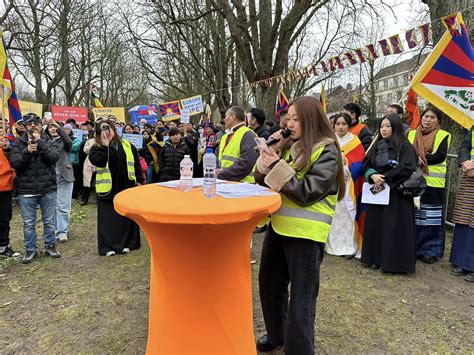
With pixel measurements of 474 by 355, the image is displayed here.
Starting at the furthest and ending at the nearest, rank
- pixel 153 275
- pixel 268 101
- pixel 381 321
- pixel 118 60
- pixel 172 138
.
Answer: pixel 118 60 → pixel 268 101 → pixel 172 138 → pixel 381 321 → pixel 153 275

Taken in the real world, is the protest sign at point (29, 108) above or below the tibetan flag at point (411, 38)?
below

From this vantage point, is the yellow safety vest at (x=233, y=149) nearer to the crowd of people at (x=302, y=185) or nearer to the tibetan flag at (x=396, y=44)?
the crowd of people at (x=302, y=185)

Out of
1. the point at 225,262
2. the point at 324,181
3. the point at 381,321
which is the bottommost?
the point at 381,321

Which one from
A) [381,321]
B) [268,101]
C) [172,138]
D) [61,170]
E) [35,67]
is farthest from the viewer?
[35,67]

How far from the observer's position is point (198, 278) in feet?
7.13

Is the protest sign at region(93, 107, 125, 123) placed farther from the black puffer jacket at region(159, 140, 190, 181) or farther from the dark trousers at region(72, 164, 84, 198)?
the black puffer jacket at region(159, 140, 190, 181)

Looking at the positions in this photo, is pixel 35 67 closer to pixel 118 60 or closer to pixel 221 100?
pixel 118 60

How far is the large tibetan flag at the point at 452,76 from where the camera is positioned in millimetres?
4586

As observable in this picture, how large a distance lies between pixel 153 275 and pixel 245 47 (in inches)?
392

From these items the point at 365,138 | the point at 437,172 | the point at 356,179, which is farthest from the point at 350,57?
the point at 437,172

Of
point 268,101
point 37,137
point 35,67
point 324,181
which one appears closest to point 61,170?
point 37,137

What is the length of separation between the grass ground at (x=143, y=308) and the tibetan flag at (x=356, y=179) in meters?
0.49

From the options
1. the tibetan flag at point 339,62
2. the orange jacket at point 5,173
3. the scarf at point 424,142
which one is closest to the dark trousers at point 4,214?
the orange jacket at point 5,173

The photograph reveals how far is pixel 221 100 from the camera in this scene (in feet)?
61.1
